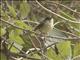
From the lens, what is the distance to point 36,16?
1.58m

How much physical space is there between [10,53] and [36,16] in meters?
0.64

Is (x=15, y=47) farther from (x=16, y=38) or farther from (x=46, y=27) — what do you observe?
(x=46, y=27)

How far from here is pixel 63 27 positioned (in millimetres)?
1087

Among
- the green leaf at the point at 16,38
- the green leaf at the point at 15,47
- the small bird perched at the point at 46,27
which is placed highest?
the small bird perched at the point at 46,27

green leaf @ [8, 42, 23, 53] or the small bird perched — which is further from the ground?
the small bird perched

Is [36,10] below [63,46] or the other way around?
below

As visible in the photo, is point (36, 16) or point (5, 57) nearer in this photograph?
point (5, 57)

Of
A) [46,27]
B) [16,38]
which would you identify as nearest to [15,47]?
[16,38]

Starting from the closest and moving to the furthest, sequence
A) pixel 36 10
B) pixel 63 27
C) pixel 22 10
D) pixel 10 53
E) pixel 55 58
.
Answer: pixel 55 58 → pixel 10 53 → pixel 63 27 → pixel 22 10 → pixel 36 10

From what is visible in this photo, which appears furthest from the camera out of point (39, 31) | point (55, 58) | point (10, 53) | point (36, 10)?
point (36, 10)

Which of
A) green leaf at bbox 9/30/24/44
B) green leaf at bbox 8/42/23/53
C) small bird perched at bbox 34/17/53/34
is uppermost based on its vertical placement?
small bird perched at bbox 34/17/53/34

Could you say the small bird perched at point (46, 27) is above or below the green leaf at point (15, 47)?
above

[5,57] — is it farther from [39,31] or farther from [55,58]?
[55,58]

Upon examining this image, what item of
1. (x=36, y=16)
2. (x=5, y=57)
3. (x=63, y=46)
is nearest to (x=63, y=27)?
(x=5, y=57)
